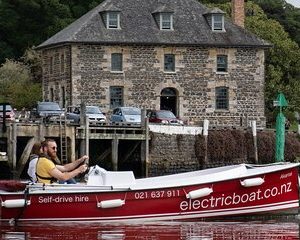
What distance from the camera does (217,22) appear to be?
64.6 meters

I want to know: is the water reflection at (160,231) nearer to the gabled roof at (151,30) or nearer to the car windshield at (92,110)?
the car windshield at (92,110)

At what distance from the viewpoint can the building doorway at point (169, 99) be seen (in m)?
63.9

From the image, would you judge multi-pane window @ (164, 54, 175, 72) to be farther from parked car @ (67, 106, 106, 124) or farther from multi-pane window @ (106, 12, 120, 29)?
parked car @ (67, 106, 106, 124)

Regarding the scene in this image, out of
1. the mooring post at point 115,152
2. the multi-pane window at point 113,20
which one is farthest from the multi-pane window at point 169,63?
the mooring post at point 115,152

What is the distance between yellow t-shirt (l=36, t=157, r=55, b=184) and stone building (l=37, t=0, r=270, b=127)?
1330 inches

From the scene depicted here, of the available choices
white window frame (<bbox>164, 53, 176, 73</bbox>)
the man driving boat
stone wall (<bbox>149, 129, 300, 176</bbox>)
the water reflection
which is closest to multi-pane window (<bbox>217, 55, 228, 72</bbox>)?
white window frame (<bbox>164, 53, 176, 73</bbox>)

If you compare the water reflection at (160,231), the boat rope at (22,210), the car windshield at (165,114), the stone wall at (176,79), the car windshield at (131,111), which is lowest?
the water reflection at (160,231)

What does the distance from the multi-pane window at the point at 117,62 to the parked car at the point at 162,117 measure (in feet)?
15.5

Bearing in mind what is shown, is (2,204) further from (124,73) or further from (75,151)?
(124,73)

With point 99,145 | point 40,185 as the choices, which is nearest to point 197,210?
point 40,185

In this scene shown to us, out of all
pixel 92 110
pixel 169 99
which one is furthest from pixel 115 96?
pixel 92 110

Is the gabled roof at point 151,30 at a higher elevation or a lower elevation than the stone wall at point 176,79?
higher

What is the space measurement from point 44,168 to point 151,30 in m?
36.6

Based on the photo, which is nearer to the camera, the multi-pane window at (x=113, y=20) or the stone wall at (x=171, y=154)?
the stone wall at (x=171, y=154)
